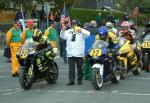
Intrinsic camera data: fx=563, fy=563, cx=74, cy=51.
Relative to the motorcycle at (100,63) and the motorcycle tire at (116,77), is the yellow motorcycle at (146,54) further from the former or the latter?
the motorcycle at (100,63)

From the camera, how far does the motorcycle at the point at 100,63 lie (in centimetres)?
1471

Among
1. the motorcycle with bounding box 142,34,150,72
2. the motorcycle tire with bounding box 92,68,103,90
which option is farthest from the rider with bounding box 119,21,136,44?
the motorcycle tire with bounding box 92,68,103,90

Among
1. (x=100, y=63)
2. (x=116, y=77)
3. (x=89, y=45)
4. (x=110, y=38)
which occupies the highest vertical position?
(x=110, y=38)

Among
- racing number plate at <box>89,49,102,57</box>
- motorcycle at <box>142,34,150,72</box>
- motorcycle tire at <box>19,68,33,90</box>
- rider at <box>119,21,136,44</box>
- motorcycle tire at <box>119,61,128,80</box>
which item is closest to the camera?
motorcycle tire at <box>19,68,33,90</box>

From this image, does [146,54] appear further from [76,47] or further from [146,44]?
[76,47]

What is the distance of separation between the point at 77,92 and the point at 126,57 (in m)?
3.67

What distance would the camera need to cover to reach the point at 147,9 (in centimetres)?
6106

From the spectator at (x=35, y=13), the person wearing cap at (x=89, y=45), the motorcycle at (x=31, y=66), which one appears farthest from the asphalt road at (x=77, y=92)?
the spectator at (x=35, y=13)

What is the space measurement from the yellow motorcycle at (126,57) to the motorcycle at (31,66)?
96.9 inches

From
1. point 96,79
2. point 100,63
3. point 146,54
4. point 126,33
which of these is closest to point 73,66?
point 100,63

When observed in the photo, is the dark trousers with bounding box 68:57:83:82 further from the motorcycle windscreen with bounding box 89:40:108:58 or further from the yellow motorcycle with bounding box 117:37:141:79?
the yellow motorcycle with bounding box 117:37:141:79

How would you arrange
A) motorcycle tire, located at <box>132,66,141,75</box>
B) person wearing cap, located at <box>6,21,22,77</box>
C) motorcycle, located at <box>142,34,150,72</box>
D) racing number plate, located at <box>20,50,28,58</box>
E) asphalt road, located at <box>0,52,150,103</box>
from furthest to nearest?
1. motorcycle, located at <box>142,34,150,72</box>
2. motorcycle tire, located at <box>132,66,141,75</box>
3. person wearing cap, located at <box>6,21,22,77</box>
4. racing number plate, located at <box>20,50,28,58</box>
5. asphalt road, located at <box>0,52,150,103</box>

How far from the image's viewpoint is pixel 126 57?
17734 millimetres

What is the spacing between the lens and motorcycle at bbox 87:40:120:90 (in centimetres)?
1471
